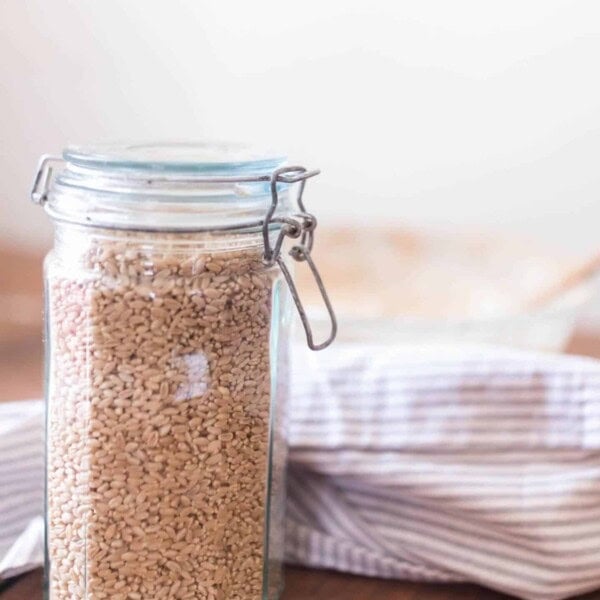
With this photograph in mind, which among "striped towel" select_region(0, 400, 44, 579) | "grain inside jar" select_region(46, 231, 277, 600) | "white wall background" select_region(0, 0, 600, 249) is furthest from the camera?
"white wall background" select_region(0, 0, 600, 249)

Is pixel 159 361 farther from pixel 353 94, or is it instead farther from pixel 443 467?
pixel 353 94

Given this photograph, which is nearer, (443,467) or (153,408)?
(153,408)

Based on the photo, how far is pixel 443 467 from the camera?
1.78 ft

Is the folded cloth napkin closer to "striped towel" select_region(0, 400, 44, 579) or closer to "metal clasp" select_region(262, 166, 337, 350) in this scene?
"striped towel" select_region(0, 400, 44, 579)

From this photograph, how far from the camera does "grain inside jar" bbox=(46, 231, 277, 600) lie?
1.42 ft

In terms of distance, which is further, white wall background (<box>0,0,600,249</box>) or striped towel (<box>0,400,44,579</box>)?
white wall background (<box>0,0,600,249</box>)

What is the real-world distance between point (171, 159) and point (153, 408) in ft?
0.39

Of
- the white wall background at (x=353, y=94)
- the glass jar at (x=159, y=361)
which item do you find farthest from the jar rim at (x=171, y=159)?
the white wall background at (x=353, y=94)

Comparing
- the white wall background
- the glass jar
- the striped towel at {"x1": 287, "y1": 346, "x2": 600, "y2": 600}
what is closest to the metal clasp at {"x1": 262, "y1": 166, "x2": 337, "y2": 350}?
the glass jar

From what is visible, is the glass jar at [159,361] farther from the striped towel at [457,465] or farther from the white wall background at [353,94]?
the white wall background at [353,94]

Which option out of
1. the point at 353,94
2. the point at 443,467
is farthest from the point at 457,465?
the point at 353,94

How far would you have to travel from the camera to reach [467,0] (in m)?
1.07

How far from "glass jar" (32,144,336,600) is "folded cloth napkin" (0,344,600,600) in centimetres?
9

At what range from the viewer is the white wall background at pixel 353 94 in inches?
41.6
